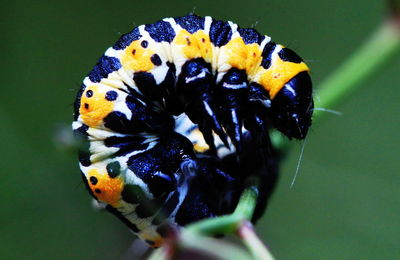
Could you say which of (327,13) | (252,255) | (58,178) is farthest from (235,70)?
(327,13)

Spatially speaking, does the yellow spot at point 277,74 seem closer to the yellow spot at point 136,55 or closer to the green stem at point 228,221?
the yellow spot at point 136,55

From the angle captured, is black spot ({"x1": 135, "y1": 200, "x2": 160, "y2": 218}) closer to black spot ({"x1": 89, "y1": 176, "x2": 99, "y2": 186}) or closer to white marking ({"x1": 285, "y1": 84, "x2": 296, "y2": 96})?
black spot ({"x1": 89, "y1": 176, "x2": 99, "y2": 186})

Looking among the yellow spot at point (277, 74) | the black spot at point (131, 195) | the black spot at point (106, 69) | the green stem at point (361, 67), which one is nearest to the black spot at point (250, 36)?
the yellow spot at point (277, 74)

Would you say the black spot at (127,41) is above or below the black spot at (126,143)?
above

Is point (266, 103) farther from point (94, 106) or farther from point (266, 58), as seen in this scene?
point (94, 106)

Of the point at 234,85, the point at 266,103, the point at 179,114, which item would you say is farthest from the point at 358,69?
the point at 179,114

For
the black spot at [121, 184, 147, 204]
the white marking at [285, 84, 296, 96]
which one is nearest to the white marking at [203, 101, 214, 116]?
the white marking at [285, 84, 296, 96]
